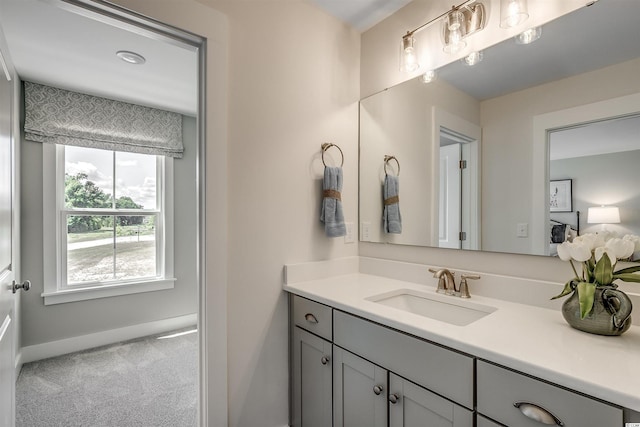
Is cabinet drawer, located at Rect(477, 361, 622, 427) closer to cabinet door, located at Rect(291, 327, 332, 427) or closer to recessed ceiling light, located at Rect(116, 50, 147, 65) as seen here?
cabinet door, located at Rect(291, 327, 332, 427)

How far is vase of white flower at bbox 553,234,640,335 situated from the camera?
3.01ft

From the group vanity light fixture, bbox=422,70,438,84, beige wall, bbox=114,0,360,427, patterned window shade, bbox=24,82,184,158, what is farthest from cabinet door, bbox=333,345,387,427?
patterned window shade, bbox=24,82,184,158

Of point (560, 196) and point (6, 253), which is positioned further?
point (6, 253)

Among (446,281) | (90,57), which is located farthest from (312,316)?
(90,57)

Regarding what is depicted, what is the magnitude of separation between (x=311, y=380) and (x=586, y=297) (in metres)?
1.15

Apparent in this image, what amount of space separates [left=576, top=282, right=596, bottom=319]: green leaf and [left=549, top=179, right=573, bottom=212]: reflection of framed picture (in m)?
0.36

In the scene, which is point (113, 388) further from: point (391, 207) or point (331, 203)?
→ point (391, 207)

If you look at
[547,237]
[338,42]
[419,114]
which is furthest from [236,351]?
[338,42]

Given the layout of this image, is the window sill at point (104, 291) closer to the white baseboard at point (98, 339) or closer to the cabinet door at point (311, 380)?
the white baseboard at point (98, 339)

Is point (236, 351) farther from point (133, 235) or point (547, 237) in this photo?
point (133, 235)

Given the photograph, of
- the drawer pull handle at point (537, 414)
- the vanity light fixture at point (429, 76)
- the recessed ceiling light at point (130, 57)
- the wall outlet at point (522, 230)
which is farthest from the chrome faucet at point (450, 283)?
the recessed ceiling light at point (130, 57)

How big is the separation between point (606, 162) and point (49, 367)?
12.5 ft

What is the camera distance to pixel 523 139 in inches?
51.4

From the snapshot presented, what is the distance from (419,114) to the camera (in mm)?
1696
